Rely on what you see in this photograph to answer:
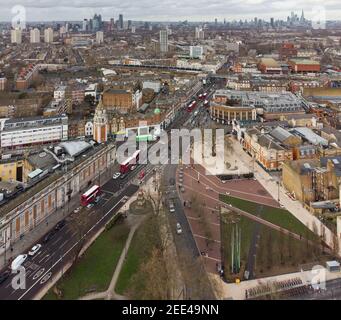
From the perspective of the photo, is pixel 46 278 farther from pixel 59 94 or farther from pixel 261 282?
pixel 59 94

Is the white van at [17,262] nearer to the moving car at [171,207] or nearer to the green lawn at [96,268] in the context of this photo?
the green lawn at [96,268]

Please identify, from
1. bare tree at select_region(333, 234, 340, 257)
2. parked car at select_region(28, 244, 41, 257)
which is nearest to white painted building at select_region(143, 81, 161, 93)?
parked car at select_region(28, 244, 41, 257)

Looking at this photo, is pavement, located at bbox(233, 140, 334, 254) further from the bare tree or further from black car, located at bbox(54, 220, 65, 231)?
black car, located at bbox(54, 220, 65, 231)

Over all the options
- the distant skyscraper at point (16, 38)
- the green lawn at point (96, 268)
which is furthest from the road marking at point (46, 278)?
the distant skyscraper at point (16, 38)

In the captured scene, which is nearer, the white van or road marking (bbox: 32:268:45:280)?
road marking (bbox: 32:268:45:280)

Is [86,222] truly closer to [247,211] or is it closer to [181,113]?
[247,211]

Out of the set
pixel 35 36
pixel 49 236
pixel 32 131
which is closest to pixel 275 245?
pixel 49 236

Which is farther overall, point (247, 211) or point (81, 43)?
point (81, 43)

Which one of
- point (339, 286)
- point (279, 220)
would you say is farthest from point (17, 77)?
point (339, 286)
